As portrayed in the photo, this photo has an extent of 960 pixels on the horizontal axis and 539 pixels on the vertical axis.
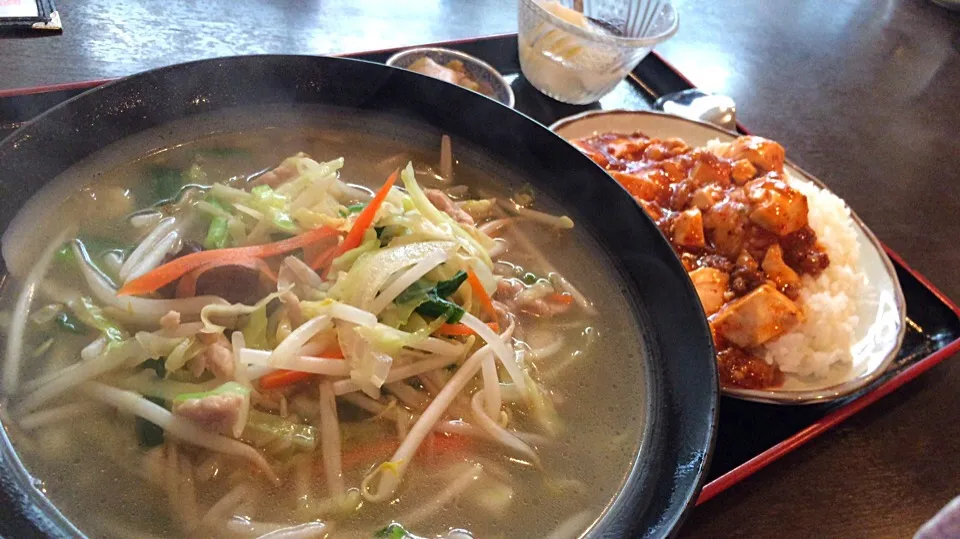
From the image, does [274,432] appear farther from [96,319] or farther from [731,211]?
[731,211]

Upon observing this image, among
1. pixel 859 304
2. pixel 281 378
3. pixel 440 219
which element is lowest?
pixel 859 304

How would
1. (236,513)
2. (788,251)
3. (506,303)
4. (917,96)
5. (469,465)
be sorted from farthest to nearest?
1. (917,96)
2. (788,251)
3. (506,303)
4. (469,465)
5. (236,513)

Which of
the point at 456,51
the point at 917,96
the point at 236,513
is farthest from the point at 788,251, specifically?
the point at 917,96

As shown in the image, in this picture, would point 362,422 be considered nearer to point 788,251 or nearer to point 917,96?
point 788,251

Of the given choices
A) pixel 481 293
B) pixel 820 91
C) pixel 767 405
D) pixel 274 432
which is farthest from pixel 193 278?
pixel 820 91

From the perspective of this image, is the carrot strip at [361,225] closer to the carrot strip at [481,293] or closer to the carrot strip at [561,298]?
the carrot strip at [481,293]
